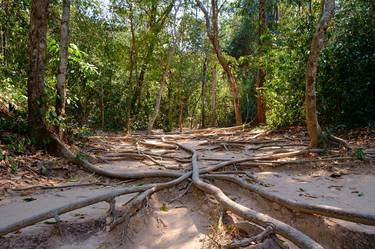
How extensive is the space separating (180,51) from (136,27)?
4081 millimetres

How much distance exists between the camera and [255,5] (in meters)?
13.2

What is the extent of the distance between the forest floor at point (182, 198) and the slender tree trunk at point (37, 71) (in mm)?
653

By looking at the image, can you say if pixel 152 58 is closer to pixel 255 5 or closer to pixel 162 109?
pixel 255 5

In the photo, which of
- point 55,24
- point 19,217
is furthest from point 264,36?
point 19,217

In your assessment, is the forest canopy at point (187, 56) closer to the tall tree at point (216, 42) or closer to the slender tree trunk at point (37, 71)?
the slender tree trunk at point (37, 71)

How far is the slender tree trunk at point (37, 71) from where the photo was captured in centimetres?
653

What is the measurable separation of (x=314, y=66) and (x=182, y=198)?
12.2ft

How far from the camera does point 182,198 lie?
15.6 feet

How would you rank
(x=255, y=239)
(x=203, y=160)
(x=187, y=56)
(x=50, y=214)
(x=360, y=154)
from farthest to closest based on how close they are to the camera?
(x=187, y=56) → (x=203, y=160) → (x=360, y=154) → (x=50, y=214) → (x=255, y=239)

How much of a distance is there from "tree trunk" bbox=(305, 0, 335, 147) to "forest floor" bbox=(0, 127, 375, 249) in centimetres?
50

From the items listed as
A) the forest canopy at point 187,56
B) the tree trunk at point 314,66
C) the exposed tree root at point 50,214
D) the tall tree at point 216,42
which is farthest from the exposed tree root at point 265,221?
the tall tree at point 216,42

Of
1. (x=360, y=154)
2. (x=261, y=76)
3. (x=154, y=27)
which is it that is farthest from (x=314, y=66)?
(x=154, y=27)

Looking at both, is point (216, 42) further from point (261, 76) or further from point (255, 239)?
point (255, 239)

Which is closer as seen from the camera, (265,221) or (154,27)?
(265,221)
